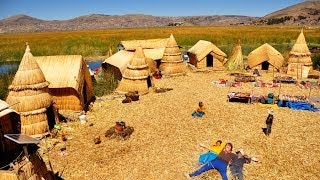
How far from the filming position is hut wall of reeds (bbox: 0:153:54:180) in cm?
725

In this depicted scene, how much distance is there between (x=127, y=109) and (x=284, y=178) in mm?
9428

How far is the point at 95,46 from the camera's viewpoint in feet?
149

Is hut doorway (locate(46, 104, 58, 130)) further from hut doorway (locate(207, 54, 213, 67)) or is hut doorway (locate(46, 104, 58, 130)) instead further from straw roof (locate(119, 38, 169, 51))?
hut doorway (locate(207, 54, 213, 67))

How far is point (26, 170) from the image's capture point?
7.51 metres

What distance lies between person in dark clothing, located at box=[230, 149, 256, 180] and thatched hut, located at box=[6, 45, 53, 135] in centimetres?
841

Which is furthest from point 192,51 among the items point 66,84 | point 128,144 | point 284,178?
point 284,178

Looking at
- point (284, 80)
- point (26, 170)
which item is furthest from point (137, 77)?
point (26, 170)

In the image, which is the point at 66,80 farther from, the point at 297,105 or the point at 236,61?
the point at 236,61

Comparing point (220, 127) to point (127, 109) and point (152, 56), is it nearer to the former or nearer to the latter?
point (127, 109)

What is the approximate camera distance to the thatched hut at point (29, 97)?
1330cm

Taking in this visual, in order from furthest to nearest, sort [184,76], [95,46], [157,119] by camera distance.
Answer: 1. [95,46]
2. [184,76]
3. [157,119]

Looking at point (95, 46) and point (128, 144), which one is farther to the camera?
point (95, 46)

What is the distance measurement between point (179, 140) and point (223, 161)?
9.36 feet

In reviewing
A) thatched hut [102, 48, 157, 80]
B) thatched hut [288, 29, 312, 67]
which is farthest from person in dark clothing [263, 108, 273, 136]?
thatched hut [288, 29, 312, 67]
